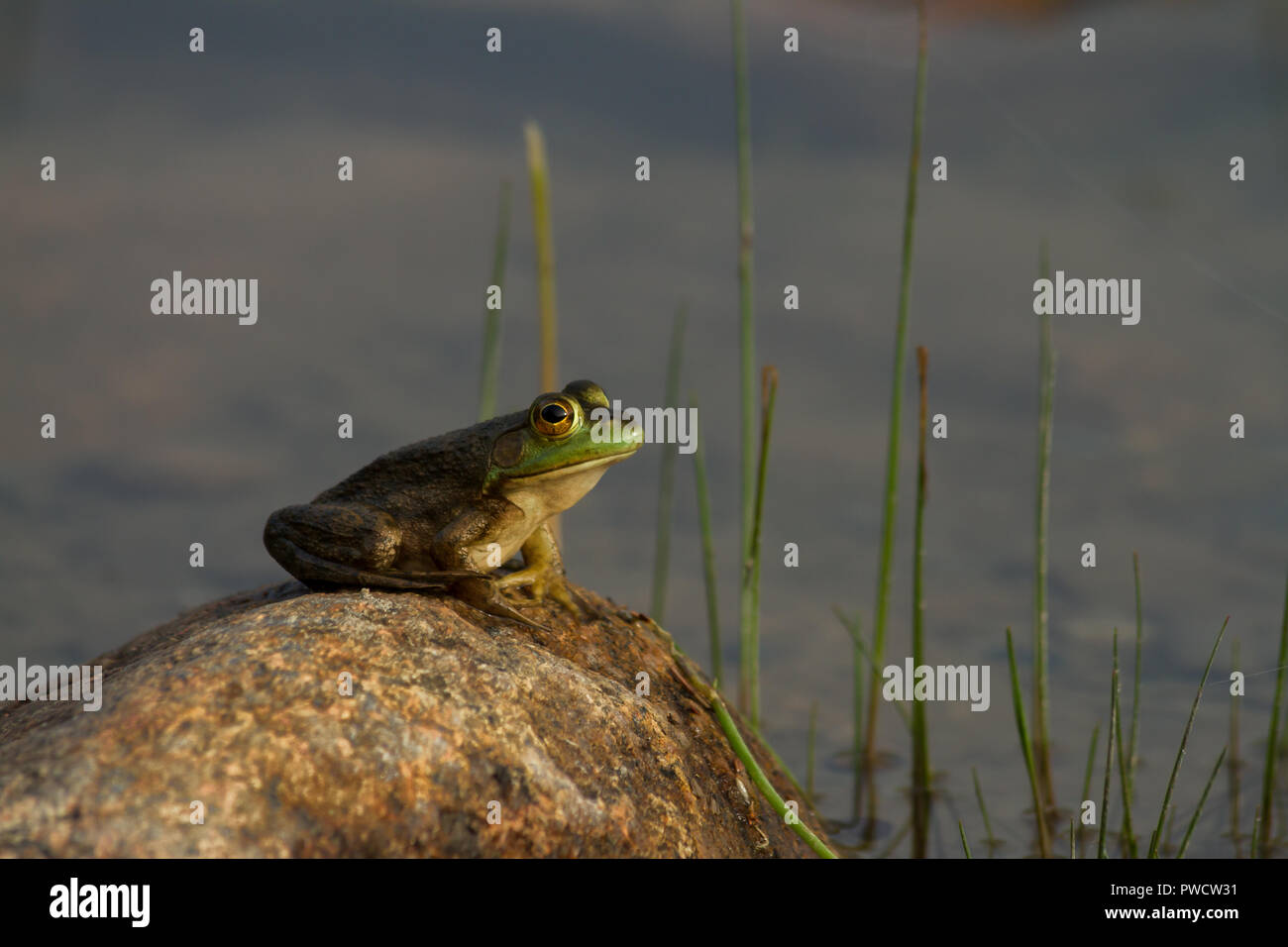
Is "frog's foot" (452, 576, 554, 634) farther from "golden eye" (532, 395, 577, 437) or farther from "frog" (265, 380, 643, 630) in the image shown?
"golden eye" (532, 395, 577, 437)

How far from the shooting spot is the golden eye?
518 centimetres

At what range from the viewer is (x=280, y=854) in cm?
358

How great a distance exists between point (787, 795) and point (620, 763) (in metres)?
1.84

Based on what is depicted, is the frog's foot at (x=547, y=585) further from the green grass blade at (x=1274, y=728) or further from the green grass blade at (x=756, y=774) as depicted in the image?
the green grass blade at (x=1274, y=728)

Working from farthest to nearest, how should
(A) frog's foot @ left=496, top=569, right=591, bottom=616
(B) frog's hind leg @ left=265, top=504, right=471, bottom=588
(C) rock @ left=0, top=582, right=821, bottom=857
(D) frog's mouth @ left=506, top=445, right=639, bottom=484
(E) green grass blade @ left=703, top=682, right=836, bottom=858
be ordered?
(A) frog's foot @ left=496, top=569, right=591, bottom=616 < (D) frog's mouth @ left=506, top=445, right=639, bottom=484 < (B) frog's hind leg @ left=265, top=504, right=471, bottom=588 < (E) green grass blade @ left=703, top=682, right=836, bottom=858 < (C) rock @ left=0, top=582, right=821, bottom=857

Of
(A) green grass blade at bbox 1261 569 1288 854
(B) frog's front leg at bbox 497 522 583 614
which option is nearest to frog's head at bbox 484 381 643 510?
(B) frog's front leg at bbox 497 522 583 614

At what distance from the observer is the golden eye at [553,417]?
518cm

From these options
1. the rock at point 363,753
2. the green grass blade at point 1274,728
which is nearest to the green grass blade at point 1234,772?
the green grass blade at point 1274,728

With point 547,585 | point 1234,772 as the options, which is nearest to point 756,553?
point 547,585

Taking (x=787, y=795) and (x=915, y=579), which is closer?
(x=787, y=795)

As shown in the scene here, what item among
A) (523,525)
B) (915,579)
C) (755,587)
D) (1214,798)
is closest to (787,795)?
(755,587)

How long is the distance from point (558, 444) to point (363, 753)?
72.8 inches

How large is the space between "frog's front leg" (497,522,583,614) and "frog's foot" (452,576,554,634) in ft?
1.25
